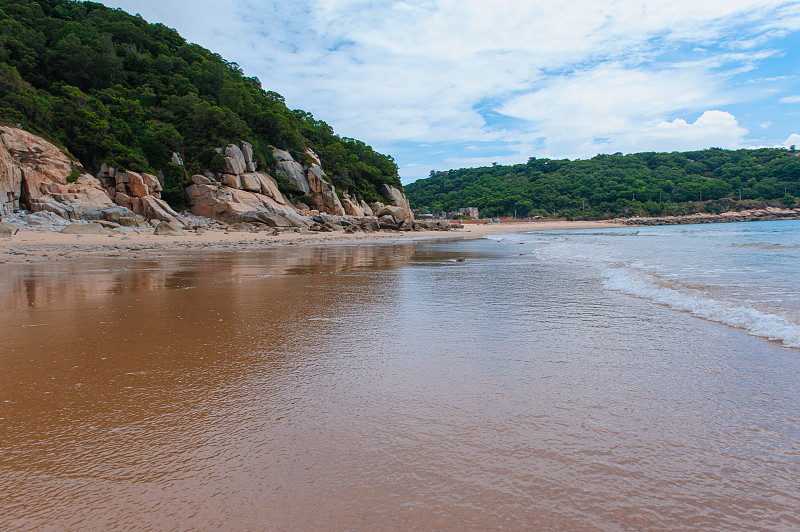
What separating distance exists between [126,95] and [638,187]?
88.0 metres

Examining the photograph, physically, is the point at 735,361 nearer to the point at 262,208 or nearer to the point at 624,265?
the point at 624,265

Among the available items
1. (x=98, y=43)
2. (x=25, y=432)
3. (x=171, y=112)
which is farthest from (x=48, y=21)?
(x=25, y=432)

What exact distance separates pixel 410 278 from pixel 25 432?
6.93m

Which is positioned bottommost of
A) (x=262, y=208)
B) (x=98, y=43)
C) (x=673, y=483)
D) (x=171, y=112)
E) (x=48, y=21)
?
(x=673, y=483)

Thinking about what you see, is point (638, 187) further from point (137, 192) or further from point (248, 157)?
point (137, 192)

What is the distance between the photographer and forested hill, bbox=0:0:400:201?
28.7m

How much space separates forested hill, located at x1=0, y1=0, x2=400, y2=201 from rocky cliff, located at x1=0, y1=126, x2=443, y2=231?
167cm

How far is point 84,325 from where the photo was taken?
15.3 feet

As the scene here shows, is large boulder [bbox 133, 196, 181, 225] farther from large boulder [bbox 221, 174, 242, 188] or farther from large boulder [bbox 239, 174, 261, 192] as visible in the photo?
large boulder [bbox 239, 174, 261, 192]

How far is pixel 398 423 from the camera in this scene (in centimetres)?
235

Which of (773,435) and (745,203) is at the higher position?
(745,203)

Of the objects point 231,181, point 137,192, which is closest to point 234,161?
point 231,181

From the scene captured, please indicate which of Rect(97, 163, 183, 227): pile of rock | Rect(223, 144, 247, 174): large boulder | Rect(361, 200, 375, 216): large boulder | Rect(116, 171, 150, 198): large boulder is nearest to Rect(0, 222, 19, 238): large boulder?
Rect(97, 163, 183, 227): pile of rock

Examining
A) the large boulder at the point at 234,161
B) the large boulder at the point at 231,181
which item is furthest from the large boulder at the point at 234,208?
the large boulder at the point at 234,161
